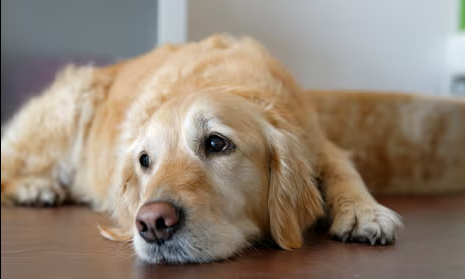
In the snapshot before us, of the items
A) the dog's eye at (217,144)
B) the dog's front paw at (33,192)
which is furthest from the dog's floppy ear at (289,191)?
the dog's front paw at (33,192)

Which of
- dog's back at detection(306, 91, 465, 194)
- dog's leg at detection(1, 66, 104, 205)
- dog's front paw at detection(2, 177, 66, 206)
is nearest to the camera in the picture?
dog's front paw at detection(2, 177, 66, 206)

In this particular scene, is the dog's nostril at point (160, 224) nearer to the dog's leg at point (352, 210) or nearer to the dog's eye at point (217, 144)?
the dog's eye at point (217, 144)

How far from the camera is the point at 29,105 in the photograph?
3.26m

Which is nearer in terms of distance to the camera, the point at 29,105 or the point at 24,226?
the point at 24,226

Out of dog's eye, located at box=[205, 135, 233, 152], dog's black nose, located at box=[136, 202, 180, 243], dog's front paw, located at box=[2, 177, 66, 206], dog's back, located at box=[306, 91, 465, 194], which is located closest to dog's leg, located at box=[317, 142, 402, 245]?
dog's eye, located at box=[205, 135, 233, 152]

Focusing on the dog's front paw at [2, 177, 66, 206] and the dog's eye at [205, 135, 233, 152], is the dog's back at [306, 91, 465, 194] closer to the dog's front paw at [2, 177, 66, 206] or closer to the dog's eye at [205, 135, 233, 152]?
the dog's front paw at [2, 177, 66, 206]

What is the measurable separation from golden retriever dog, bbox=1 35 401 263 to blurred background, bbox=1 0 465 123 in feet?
2.57

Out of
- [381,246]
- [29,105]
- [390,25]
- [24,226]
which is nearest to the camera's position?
[381,246]

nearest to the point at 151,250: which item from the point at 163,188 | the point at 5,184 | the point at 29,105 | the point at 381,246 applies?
the point at 163,188

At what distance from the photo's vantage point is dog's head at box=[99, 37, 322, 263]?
1.65m

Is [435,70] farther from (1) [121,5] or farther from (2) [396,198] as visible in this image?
(1) [121,5]

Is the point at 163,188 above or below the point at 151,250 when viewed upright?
above

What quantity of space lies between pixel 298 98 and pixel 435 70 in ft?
9.21

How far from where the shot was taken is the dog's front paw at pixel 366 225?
1911 mm
